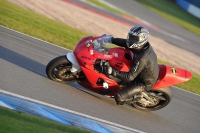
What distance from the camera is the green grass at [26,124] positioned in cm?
509

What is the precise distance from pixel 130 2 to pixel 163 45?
1159 cm

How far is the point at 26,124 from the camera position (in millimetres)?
5340

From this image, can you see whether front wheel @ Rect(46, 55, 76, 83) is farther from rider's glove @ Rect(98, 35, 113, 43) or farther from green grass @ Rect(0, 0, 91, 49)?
green grass @ Rect(0, 0, 91, 49)

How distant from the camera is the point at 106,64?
753 cm

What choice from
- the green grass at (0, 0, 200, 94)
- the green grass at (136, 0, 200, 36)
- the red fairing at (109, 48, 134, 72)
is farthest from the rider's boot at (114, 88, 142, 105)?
the green grass at (136, 0, 200, 36)

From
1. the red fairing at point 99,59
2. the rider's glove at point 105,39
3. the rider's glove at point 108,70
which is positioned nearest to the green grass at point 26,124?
the rider's glove at point 108,70

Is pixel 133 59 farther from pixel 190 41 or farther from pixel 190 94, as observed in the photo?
pixel 190 41

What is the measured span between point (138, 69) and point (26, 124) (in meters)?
2.78

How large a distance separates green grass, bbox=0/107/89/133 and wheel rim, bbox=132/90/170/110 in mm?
2460

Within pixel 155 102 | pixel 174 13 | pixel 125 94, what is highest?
pixel 125 94

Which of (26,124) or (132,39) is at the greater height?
(132,39)

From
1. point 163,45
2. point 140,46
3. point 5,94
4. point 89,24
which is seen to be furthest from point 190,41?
point 5,94

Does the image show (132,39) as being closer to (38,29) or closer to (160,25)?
(38,29)

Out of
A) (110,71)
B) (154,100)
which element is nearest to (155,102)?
(154,100)
